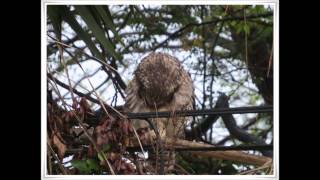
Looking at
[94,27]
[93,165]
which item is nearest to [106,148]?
[93,165]

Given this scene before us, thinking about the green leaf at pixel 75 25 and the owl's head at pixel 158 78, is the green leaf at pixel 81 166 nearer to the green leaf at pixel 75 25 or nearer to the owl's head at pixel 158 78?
the green leaf at pixel 75 25

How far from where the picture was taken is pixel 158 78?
171 cm

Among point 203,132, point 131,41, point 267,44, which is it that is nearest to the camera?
→ point 203,132

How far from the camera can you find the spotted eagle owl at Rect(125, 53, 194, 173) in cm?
170

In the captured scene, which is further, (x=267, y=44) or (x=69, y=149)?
(x=267, y=44)

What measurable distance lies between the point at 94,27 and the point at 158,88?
1.36 feet

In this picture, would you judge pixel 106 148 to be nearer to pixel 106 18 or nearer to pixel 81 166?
pixel 81 166

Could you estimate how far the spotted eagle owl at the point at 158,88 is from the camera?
5.58 feet

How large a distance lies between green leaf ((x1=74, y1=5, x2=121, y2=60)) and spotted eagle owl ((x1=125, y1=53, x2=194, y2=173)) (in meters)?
0.37

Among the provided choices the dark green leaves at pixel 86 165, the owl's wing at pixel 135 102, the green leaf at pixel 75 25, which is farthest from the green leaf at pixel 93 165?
the owl's wing at pixel 135 102

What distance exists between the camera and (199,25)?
2688mm

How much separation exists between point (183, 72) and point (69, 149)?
0.57m
